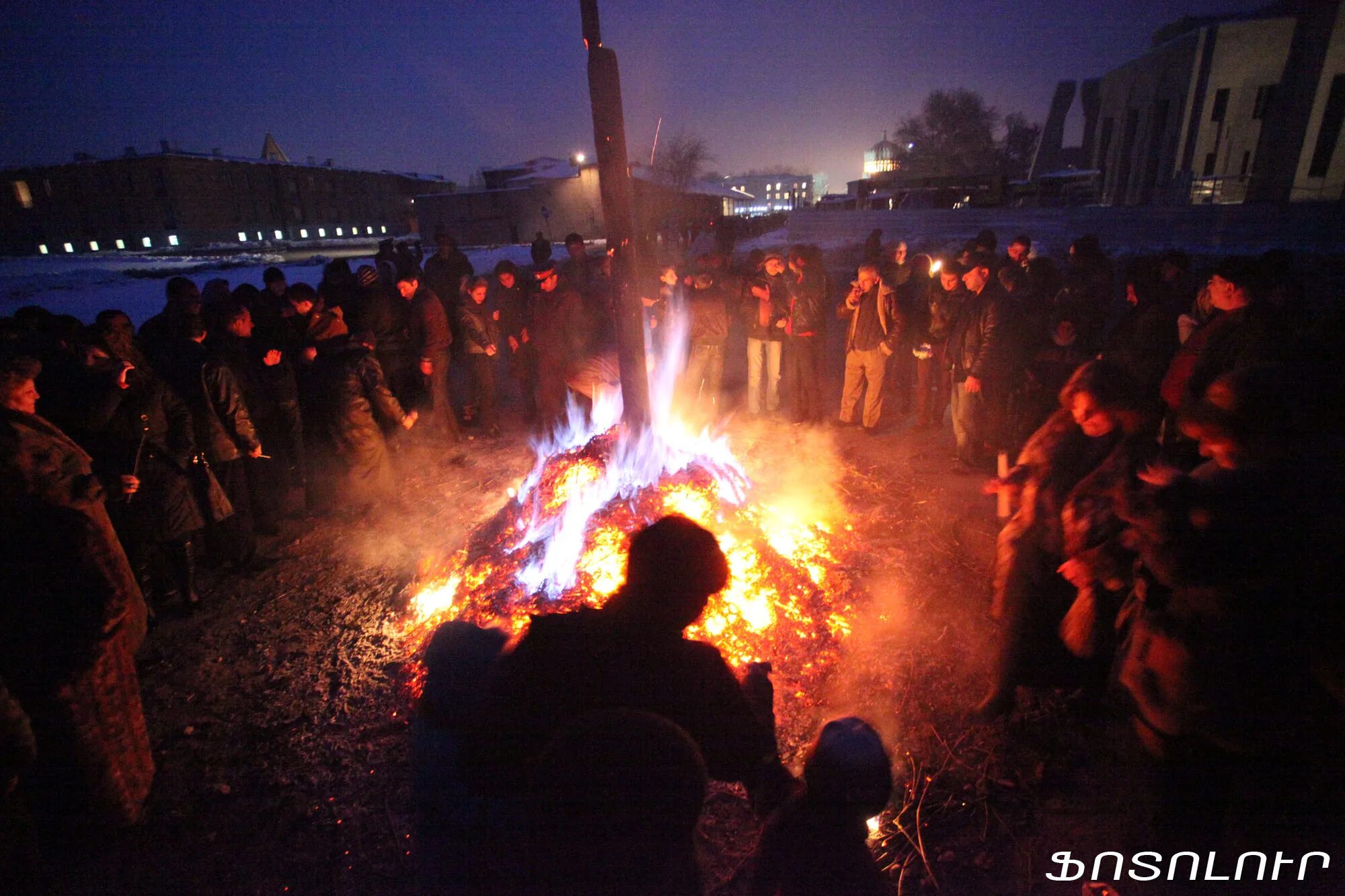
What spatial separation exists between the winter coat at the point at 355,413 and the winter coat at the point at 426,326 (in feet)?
5.13

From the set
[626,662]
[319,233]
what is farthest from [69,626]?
[319,233]

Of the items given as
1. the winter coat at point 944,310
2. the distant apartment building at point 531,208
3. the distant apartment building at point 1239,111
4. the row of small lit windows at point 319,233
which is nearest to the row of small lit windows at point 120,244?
the row of small lit windows at point 319,233

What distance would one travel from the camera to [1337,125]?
59.5ft

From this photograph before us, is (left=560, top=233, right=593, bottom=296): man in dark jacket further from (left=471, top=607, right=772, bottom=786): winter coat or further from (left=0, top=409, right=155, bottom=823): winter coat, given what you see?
(left=471, top=607, right=772, bottom=786): winter coat

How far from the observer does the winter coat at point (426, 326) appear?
26.1ft

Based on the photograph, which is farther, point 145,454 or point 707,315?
point 707,315

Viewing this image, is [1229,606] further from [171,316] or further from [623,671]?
[171,316]

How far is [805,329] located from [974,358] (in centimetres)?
236

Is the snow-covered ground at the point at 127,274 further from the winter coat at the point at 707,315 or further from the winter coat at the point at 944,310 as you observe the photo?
the winter coat at the point at 944,310

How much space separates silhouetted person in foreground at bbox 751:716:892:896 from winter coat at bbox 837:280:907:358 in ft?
22.3

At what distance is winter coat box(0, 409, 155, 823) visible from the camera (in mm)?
2598

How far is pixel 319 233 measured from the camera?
61625 mm

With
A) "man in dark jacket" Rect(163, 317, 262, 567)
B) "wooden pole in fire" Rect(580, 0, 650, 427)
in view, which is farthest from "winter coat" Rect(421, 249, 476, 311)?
"wooden pole in fire" Rect(580, 0, 650, 427)

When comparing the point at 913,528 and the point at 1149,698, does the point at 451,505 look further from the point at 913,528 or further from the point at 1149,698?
the point at 1149,698
